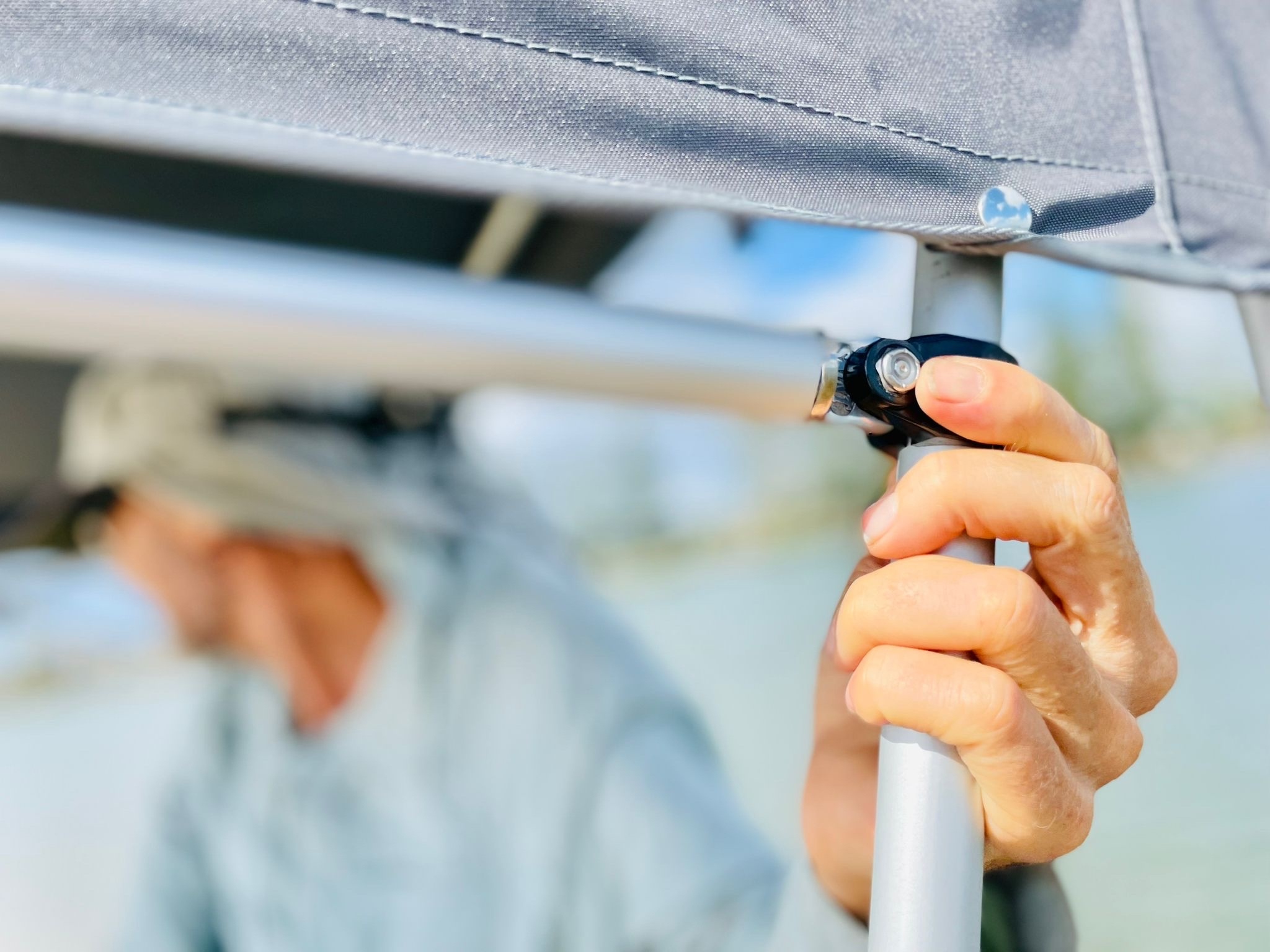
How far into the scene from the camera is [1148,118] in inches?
18.0

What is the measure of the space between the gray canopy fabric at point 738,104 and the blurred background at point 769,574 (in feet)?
0.30

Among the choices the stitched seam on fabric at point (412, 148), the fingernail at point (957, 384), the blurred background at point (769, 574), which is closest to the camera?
the stitched seam on fabric at point (412, 148)

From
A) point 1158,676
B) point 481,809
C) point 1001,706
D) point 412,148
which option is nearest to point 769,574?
point 481,809

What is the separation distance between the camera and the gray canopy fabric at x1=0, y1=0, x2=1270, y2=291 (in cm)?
31

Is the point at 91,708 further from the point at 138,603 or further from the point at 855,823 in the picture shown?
the point at 855,823

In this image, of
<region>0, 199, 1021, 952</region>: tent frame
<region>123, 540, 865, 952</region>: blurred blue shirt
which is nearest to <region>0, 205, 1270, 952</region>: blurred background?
<region>0, 199, 1021, 952</region>: tent frame

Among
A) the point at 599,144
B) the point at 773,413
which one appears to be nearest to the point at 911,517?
the point at 773,413

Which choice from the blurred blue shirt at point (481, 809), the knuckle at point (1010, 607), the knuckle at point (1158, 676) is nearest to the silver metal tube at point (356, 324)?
the knuckle at point (1010, 607)

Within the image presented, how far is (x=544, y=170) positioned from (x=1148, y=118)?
0.31 meters

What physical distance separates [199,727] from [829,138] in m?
1.97

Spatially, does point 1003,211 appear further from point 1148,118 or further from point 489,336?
point 489,336

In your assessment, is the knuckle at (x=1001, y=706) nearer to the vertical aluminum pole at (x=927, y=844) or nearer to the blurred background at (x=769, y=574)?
the vertical aluminum pole at (x=927, y=844)

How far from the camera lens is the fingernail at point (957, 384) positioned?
15.8 inches

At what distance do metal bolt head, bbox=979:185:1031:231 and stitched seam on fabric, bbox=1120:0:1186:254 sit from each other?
94mm
